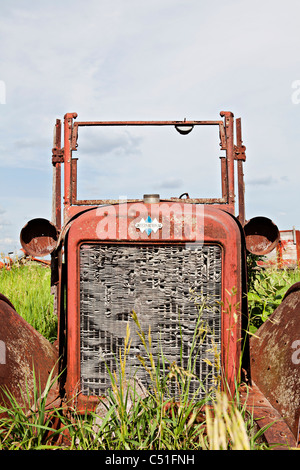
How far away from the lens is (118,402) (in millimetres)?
1706

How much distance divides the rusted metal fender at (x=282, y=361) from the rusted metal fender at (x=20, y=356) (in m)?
1.09

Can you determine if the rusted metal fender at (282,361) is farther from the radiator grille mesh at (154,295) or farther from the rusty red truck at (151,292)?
the radiator grille mesh at (154,295)

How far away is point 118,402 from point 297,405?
0.78m

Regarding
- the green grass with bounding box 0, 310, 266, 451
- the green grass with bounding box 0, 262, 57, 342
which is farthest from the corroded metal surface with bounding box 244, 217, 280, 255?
the green grass with bounding box 0, 262, 57, 342

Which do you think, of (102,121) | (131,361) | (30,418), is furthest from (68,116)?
(30,418)

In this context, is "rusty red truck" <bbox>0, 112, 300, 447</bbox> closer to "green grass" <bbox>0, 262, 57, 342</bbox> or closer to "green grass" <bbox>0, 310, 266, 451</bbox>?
"green grass" <bbox>0, 310, 266, 451</bbox>

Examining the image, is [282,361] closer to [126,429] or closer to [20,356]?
[126,429]

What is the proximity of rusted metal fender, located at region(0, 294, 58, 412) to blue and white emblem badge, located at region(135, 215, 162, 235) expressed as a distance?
803 mm

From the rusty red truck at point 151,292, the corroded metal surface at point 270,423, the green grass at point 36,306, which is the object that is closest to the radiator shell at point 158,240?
the rusty red truck at point 151,292

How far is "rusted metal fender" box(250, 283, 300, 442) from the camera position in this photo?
74.5 inches

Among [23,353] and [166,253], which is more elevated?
[166,253]

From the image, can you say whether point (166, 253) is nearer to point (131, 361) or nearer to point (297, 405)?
point (131, 361)

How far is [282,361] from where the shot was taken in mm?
2111

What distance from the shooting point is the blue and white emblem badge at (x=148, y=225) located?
6.75ft
